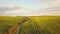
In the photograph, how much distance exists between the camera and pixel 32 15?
2.01 m

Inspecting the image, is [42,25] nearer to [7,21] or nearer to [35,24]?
[35,24]

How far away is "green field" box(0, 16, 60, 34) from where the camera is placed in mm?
1916

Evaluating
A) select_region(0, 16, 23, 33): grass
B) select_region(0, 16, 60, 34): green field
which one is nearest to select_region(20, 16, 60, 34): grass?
select_region(0, 16, 60, 34): green field

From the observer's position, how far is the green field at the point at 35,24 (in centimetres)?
192

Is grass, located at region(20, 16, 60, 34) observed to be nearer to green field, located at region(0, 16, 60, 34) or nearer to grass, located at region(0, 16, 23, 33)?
green field, located at region(0, 16, 60, 34)

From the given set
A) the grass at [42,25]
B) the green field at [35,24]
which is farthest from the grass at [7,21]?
the grass at [42,25]

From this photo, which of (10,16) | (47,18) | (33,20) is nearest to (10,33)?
(10,16)

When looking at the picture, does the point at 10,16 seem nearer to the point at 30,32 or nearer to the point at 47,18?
the point at 30,32

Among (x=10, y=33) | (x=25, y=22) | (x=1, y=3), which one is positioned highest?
(x=1, y=3)

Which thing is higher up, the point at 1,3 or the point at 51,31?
the point at 1,3

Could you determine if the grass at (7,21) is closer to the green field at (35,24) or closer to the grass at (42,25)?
the green field at (35,24)

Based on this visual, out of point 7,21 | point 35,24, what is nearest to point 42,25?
point 35,24

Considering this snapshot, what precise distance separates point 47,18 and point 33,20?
8.5 inches

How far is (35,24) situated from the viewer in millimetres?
1950
